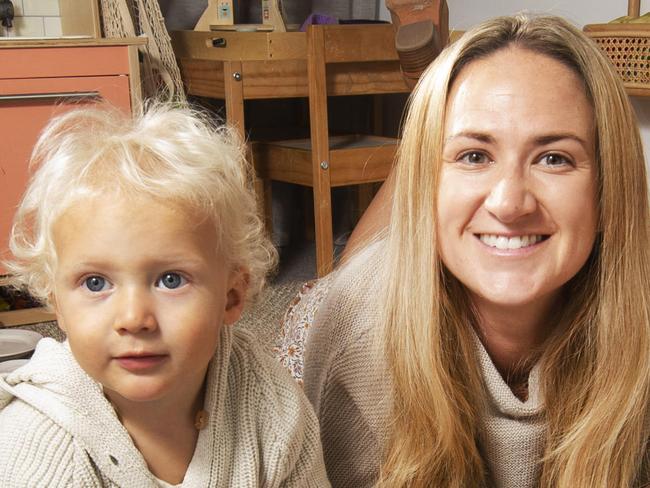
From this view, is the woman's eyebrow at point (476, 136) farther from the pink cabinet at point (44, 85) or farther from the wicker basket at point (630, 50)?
the pink cabinet at point (44, 85)

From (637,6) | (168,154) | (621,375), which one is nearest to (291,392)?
(168,154)

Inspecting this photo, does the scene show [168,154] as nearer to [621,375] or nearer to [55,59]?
[621,375]

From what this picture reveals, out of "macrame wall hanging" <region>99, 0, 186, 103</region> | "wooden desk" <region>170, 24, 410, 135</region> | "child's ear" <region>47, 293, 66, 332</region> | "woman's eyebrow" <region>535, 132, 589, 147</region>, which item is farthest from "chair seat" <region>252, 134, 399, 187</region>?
"child's ear" <region>47, 293, 66, 332</region>

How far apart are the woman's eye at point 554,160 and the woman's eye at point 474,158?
0.23 feet

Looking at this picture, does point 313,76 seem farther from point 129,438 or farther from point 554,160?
point 129,438

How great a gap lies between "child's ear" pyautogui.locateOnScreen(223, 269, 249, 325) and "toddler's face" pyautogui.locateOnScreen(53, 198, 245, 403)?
89 mm

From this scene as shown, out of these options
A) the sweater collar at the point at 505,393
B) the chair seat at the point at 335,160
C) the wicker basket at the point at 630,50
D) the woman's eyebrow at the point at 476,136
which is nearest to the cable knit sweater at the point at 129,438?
the sweater collar at the point at 505,393

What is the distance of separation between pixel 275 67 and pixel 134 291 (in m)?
1.88

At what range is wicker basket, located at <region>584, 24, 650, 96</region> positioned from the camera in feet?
6.55

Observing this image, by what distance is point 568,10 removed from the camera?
272cm

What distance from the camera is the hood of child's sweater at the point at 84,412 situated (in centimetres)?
98

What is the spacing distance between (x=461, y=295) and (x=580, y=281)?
0.55 feet

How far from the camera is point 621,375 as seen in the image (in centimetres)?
120

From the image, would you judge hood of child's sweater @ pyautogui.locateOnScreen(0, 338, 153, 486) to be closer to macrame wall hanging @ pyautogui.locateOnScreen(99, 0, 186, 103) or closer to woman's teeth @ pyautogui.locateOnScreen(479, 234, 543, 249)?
woman's teeth @ pyautogui.locateOnScreen(479, 234, 543, 249)
